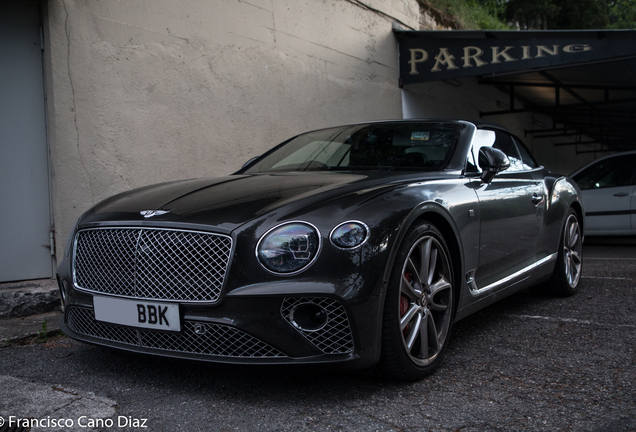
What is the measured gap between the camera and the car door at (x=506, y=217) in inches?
137

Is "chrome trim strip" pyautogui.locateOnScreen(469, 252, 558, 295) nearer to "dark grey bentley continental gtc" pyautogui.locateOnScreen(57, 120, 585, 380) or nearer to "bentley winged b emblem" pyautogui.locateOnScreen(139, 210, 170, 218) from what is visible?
"dark grey bentley continental gtc" pyautogui.locateOnScreen(57, 120, 585, 380)

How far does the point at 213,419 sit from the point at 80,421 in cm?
51

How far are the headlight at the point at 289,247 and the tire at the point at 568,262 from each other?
305 cm

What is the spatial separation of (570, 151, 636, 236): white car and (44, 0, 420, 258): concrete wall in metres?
3.84

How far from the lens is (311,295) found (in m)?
2.37

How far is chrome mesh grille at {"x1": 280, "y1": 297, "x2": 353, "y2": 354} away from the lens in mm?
2398

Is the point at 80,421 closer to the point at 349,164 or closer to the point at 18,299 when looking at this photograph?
the point at 349,164

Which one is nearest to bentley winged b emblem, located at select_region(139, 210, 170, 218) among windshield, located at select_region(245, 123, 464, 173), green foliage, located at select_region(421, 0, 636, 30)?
windshield, located at select_region(245, 123, 464, 173)

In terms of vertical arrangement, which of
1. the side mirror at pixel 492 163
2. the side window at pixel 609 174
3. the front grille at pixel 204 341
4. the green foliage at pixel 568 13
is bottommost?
the front grille at pixel 204 341

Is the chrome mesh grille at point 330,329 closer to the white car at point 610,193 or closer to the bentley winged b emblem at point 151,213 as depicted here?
the bentley winged b emblem at point 151,213

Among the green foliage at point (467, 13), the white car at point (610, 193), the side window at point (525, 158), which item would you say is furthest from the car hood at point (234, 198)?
the green foliage at point (467, 13)

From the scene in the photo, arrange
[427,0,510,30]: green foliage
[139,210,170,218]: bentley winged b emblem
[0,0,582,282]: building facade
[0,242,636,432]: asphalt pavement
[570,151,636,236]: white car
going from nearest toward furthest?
[0,242,636,432]: asphalt pavement, [139,210,170,218]: bentley winged b emblem, [0,0,582,282]: building facade, [570,151,636,236]: white car, [427,0,510,30]: green foliage

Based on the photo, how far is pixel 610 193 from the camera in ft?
29.3

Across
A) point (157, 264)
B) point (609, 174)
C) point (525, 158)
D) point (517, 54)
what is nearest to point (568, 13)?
point (609, 174)
